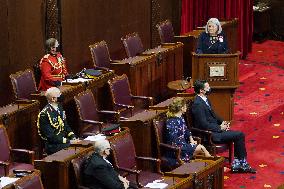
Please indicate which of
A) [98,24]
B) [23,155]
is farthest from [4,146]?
[98,24]

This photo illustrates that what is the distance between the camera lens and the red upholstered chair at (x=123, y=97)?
8742mm

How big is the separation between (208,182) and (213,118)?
1428 mm

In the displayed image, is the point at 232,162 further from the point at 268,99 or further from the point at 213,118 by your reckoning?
the point at 268,99

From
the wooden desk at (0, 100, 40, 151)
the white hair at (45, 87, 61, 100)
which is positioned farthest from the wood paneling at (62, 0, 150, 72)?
the white hair at (45, 87, 61, 100)

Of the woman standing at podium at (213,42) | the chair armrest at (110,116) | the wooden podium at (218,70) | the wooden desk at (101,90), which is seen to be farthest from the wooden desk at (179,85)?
the chair armrest at (110,116)

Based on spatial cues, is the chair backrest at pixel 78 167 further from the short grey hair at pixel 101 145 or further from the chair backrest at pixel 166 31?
the chair backrest at pixel 166 31

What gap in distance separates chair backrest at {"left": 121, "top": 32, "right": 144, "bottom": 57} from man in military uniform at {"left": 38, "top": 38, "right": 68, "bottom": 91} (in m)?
1.05

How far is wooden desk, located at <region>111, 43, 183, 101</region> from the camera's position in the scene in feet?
30.7

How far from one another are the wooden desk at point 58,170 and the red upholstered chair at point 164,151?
3.19 feet

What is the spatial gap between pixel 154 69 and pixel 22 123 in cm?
219

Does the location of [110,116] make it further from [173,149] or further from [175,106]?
[173,149]

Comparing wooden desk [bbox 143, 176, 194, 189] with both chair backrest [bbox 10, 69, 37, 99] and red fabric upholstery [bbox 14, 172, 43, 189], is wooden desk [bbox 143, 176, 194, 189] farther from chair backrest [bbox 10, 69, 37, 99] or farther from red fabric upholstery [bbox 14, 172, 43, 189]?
chair backrest [bbox 10, 69, 37, 99]

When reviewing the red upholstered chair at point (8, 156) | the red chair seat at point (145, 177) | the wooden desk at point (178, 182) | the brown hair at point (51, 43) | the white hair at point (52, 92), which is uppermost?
the brown hair at point (51, 43)

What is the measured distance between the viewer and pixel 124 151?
741 centimetres
